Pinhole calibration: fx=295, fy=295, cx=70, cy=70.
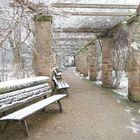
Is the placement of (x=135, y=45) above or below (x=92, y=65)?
above

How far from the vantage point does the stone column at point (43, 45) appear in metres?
10.8

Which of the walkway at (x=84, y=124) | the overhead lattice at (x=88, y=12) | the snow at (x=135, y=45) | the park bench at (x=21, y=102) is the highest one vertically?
the overhead lattice at (x=88, y=12)

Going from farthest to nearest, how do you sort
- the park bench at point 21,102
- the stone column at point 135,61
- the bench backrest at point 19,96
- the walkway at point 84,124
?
the stone column at point 135,61
the walkway at point 84,124
the bench backrest at point 19,96
the park bench at point 21,102

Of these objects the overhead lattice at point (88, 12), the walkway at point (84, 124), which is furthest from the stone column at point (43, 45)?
the walkway at point (84, 124)

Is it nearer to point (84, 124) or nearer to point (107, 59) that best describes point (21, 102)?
point (84, 124)

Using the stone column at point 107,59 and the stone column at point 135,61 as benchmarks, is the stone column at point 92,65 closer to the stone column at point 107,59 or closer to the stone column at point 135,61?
the stone column at point 107,59

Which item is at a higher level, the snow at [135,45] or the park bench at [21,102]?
the snow at [135,45]

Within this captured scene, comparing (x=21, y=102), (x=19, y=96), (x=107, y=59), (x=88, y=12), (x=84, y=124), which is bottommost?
(x=84, y=124)

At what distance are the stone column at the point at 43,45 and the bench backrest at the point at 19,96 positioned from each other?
1.93m

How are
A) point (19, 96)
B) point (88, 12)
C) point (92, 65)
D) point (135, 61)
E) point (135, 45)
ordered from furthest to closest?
point (92, 65) < point (88, 12) < point (135, 61) < point (135, 45) < point (19, 96)

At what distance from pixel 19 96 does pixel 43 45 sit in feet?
14.2

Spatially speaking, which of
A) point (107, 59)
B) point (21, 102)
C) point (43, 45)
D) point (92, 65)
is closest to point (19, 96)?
point (21, 102)

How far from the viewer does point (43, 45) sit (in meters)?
11.0

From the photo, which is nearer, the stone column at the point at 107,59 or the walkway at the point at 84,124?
the walkway at the point at 84,124
